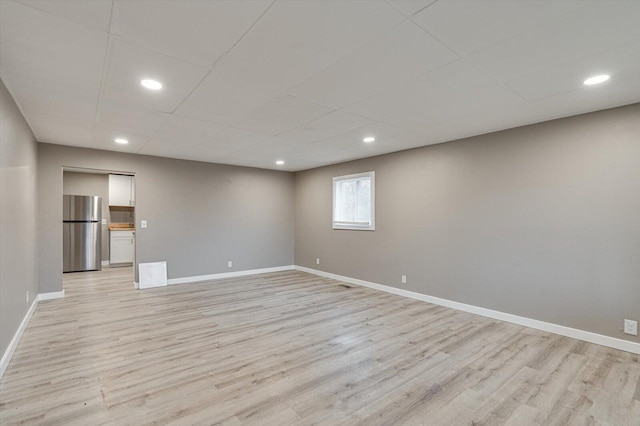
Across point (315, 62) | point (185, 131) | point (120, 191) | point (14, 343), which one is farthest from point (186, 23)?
point (120, 191)

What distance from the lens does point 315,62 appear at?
217 centimetres

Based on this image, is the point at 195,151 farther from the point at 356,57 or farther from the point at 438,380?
the point at 438,380

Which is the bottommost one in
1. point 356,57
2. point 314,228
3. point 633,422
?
point 633,422

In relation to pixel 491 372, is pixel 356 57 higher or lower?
higher

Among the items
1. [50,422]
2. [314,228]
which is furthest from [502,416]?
[314,228]

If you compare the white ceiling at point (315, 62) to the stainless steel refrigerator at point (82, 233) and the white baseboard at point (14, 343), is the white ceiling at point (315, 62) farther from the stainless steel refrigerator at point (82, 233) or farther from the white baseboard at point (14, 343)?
the stainless steel refrigerator at point (82, 233)

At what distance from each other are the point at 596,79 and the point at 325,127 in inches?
101

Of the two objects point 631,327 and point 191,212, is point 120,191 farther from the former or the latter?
point 631,327

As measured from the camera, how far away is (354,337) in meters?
3.22

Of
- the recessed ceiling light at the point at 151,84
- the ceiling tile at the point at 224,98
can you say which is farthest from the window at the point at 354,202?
the recessed ceiling light at the point at 151,84

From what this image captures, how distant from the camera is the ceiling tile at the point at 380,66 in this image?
Answer: 1.91 meters

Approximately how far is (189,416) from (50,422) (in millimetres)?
859

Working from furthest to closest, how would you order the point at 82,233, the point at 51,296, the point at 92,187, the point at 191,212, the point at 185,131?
1. the point at 92,187
2. the point at 82,233
3. the point at 191,212
4. the point at 51,296
5. the point at 185,131

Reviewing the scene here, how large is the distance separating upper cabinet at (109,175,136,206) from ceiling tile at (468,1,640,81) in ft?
27.0
